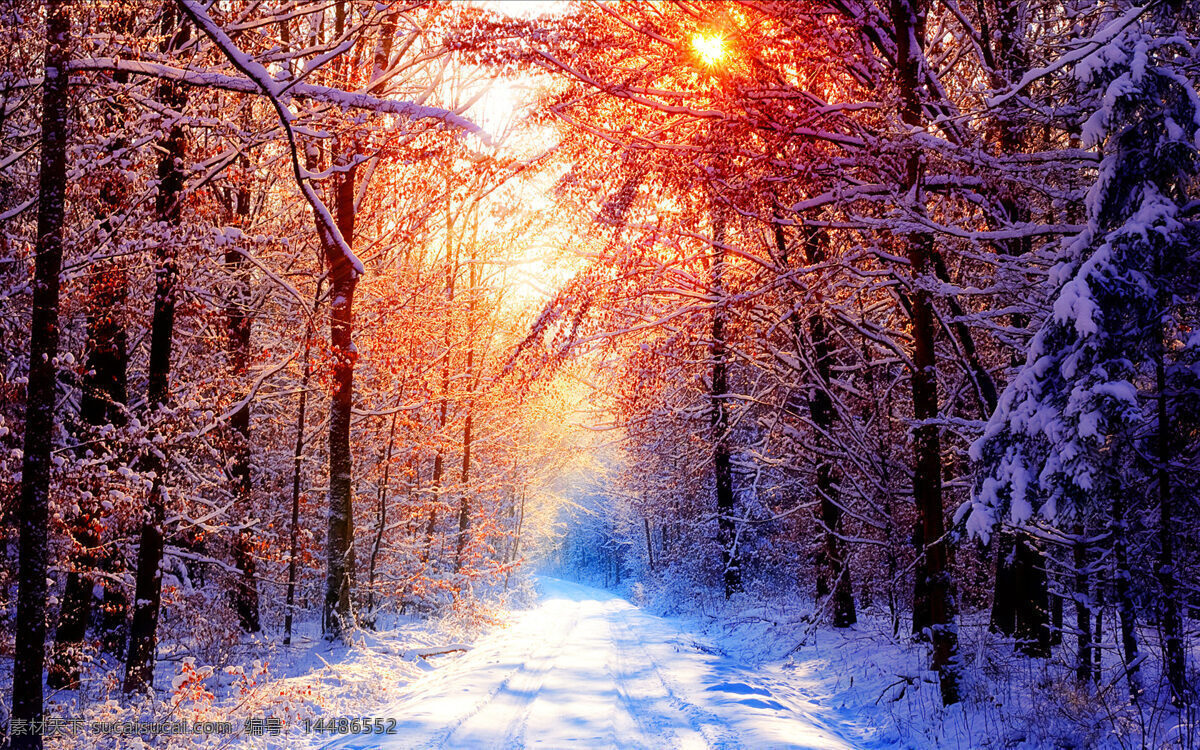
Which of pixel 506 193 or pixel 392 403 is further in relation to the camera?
pixel 392 403

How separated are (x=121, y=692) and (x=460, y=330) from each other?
14067 millimetres

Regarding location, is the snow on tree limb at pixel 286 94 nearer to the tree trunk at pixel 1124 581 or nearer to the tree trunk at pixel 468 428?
the tree trunk at pixel 1124 581

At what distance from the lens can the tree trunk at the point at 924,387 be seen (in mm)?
8328

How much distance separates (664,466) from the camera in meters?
29.4

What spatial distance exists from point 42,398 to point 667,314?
27.8 feet

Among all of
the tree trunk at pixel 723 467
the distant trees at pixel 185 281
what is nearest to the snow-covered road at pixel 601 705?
the distant trees at pixel 185 281

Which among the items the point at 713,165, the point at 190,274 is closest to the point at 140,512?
the point at 190,274

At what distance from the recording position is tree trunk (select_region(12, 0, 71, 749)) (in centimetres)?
637

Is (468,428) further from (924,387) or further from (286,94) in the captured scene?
(924,387)

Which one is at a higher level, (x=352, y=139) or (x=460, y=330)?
(x=352, y=139)

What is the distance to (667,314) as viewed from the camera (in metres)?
11.7

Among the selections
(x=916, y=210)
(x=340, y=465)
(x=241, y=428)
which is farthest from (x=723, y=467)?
(x=916, y=210)

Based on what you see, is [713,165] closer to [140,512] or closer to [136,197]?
[136,197]

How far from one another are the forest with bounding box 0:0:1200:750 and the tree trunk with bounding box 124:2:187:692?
6cm
